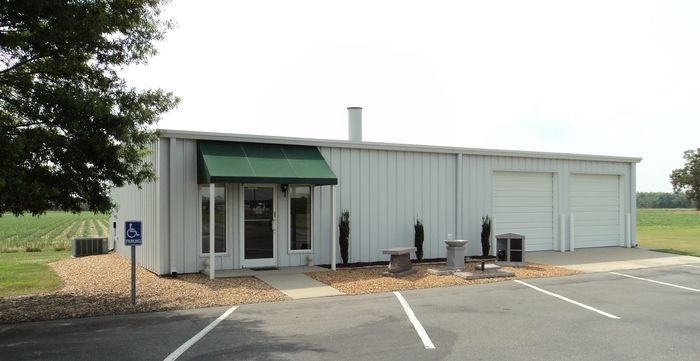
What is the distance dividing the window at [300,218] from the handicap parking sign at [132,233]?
4.91 metres

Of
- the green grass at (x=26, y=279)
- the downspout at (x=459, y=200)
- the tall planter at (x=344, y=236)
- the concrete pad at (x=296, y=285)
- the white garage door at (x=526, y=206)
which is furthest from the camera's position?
the white garage door at (x=526, y=206)

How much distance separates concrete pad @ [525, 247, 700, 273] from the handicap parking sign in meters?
10.2

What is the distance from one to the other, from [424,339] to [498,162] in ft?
34.6

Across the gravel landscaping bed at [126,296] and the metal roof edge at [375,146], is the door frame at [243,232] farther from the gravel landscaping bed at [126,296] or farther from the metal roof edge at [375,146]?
the gravel landscaping bed at [126,296]

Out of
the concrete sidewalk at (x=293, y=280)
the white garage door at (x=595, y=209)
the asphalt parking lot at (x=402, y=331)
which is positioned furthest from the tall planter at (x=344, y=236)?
the white garage door at (x=595, y=209)

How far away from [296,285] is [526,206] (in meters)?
9.18

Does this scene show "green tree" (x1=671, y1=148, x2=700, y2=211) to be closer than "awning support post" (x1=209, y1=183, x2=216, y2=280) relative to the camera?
No

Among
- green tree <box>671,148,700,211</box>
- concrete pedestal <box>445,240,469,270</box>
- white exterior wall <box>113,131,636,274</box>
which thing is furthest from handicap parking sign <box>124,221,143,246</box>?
green tree <box>671,148,700,211</box>

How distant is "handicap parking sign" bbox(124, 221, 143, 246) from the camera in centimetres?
849

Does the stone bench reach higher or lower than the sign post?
lower

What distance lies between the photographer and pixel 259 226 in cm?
1281

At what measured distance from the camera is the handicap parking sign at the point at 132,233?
27.9 ft

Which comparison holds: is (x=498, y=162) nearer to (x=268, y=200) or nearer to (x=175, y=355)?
(x=268, y=200)

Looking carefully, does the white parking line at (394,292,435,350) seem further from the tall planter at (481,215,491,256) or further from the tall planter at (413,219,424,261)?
the tall planter at (481,215,491,256)
